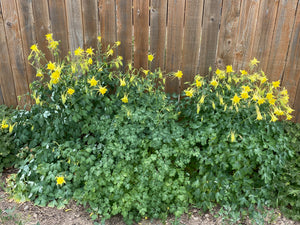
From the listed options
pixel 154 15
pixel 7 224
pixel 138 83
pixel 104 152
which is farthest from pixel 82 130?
pixel 154 15

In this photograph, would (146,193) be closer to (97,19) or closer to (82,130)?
(82,130)

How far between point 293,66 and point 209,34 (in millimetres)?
1085

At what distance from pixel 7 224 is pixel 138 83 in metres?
1.84

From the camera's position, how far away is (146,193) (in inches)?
105

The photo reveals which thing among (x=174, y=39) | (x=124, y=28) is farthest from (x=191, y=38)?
(x=124, y=28)

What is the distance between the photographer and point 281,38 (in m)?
3.28

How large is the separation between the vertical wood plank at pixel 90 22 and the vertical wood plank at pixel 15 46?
0.79 meters

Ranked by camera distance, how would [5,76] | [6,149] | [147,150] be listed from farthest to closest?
[5,76] → [6,149] → [147,150]

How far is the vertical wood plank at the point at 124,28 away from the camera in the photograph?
320cm

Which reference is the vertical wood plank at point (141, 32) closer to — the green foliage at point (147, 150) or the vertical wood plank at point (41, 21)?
the green foliage at point (147, 150)

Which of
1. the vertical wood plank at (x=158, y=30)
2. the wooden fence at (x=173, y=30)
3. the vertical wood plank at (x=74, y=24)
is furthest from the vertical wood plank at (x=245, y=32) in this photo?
the vertical wood plank at (x=74, y=24)

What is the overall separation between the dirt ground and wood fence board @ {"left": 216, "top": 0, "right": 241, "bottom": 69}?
1775 mm

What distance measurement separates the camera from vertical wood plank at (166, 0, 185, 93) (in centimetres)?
318

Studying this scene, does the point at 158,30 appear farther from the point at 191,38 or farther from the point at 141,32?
the point at 191,38
